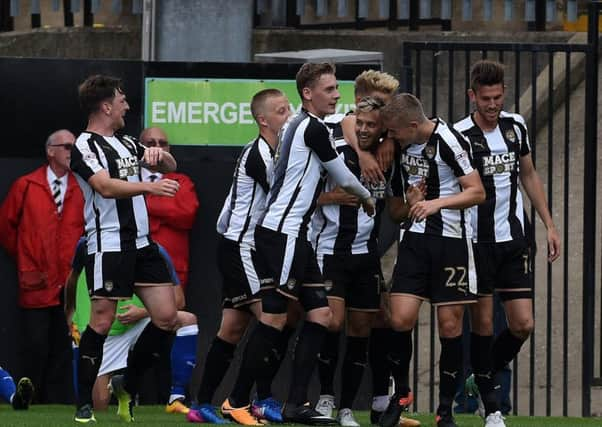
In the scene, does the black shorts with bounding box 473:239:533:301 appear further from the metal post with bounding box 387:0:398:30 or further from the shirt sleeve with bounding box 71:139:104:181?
the metal post with bounding box 387:0:398:30

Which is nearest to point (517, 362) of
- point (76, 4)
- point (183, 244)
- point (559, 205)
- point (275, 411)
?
point (559, 205)

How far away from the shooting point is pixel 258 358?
10.5 metres

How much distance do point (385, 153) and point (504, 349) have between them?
1550mm

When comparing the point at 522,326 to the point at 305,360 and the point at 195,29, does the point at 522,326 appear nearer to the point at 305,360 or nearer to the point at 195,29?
the point at 305,360

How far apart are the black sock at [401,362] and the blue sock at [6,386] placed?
11.5 feet

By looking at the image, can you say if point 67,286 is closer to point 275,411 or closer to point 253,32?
point 275,411

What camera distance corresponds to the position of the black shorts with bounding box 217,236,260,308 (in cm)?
1097

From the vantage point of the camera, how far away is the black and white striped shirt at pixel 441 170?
33.3 ft

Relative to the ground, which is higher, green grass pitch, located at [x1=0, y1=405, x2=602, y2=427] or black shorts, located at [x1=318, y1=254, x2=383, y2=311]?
black shorts, located at [x1=318, y1=254, x2=383, y2=311]

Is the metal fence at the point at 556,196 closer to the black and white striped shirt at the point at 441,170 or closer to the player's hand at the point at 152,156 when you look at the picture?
the black and white striped shirt at the point at 441,170

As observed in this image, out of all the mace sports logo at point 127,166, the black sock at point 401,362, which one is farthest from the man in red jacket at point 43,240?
the black sock at point 401,362

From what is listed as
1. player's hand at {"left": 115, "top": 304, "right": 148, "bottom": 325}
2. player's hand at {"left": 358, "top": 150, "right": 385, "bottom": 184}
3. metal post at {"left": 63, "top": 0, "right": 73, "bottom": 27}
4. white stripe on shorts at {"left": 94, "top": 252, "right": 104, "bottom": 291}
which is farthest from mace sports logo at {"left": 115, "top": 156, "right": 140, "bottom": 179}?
metal post at {"left": 63, "top": 0, "right": 73, "bottom": 27}

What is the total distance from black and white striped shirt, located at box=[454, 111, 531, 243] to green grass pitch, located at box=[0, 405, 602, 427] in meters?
1.26

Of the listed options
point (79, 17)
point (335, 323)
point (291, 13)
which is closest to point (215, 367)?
point (335, 323)
